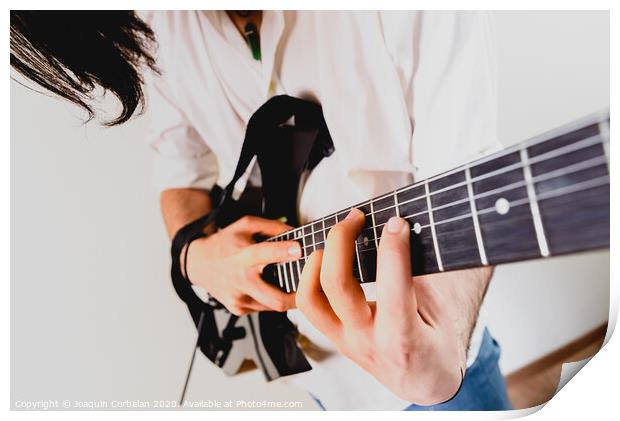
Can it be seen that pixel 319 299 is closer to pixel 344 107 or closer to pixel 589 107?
pixel 344 107

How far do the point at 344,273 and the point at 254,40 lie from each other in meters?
0.42

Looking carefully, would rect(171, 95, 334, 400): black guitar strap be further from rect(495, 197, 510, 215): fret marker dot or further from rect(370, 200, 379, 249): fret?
rect(495, 197, 510, 215): fret marker dot

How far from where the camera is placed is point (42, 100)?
2.35 feet

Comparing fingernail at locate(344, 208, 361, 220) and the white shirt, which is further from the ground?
the white shirt

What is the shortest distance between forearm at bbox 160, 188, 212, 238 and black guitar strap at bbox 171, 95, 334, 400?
0.05ft

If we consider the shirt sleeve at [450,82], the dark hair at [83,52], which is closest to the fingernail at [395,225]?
the shirt sleeve at [450,82]

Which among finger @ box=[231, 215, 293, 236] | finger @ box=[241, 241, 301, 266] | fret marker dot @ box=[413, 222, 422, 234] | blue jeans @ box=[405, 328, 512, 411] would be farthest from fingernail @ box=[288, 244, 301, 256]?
blue jeans @ box=[405, 328, 512, 411]

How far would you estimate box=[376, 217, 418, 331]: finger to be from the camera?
0.41 metres

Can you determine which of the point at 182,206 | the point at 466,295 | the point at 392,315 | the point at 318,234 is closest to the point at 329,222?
the point at 318,234

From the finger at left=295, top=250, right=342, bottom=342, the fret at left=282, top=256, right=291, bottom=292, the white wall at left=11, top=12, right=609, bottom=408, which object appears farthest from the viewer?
the white wall at left=11, top=12, right=609, bottom=408

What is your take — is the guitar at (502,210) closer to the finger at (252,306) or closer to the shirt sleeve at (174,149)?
the finger at (252,306)

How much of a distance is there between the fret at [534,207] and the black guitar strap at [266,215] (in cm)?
38
